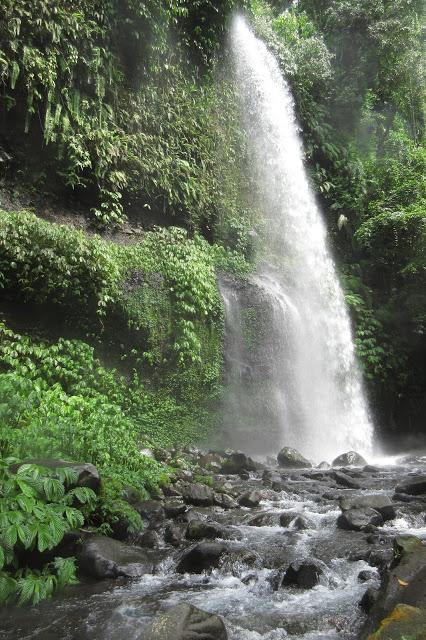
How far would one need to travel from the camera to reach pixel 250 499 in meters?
6.61

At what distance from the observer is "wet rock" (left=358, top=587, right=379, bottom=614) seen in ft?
11.8

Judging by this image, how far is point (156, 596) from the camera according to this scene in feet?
13.2

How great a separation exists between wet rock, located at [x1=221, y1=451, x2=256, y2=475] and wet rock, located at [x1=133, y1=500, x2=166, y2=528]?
108 inches

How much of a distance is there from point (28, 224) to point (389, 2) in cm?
1832

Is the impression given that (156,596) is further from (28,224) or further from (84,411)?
(28,224)

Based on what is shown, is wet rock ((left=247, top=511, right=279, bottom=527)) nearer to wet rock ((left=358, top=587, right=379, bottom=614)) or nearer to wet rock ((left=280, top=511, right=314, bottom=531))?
wet rock ((left=280, top=511, right=314, bottom=531))

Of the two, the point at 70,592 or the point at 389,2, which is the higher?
the point at 389,2

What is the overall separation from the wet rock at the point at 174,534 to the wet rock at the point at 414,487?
329 cm

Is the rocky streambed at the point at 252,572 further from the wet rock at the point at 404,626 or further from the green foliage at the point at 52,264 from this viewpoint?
the green foliage at the point at 52,264

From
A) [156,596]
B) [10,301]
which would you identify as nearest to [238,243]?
[10,301]

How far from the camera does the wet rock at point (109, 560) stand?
14.3 ft

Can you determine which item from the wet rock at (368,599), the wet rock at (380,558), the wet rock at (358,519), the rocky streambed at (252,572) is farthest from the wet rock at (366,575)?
the wet rock at (358,519)

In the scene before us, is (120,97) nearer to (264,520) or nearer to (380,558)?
(264,520)

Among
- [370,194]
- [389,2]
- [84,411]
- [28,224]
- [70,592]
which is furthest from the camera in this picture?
[389,2]
